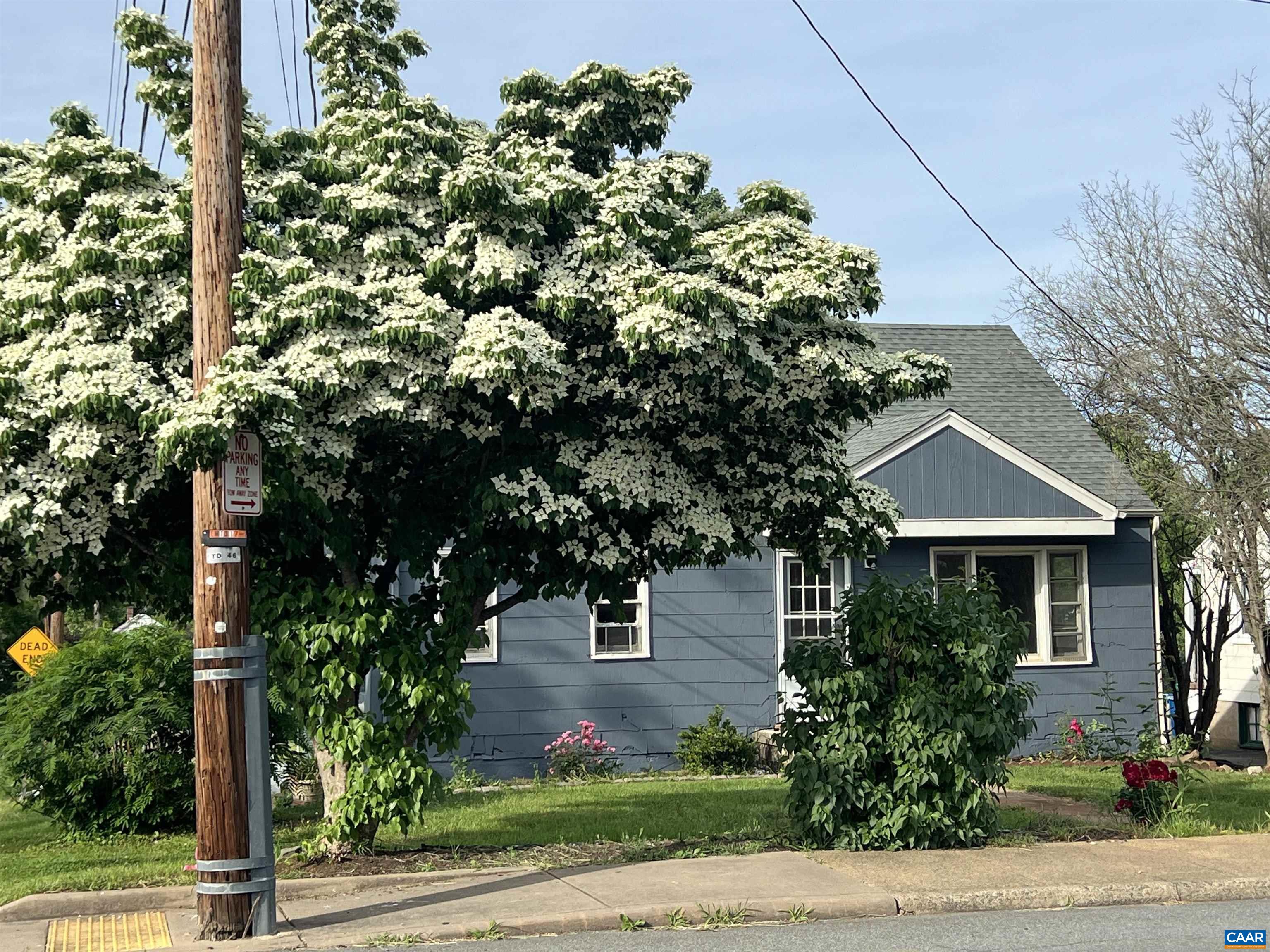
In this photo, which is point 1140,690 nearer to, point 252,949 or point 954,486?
point 954,486

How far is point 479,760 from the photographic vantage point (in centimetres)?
1655

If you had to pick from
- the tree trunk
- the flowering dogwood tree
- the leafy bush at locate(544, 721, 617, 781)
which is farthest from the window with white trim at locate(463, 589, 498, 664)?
the tree trunk

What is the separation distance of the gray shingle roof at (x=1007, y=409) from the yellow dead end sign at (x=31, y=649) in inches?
424

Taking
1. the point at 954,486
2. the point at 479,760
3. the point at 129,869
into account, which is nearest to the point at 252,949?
the point at 129,869

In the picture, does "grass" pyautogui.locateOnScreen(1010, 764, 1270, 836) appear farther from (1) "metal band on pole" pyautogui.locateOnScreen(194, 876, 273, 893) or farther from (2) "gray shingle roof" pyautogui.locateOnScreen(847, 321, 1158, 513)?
(1) "metal band on pole" pyautogui.locateOnScreen(194, 876, 273, 893)

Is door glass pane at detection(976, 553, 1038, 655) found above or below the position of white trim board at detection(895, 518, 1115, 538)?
below

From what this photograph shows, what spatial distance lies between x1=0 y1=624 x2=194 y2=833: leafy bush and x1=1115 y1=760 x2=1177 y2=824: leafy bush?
802cm

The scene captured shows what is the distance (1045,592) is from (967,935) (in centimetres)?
1096

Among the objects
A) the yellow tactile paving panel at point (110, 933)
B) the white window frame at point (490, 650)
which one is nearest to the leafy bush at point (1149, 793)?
the yellow tactile paving panel at point (110, 933)

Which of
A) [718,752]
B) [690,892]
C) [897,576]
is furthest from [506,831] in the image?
[897,576]

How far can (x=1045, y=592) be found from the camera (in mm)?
17969

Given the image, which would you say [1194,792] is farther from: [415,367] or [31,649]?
[31,649]

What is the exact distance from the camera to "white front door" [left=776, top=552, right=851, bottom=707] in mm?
17438

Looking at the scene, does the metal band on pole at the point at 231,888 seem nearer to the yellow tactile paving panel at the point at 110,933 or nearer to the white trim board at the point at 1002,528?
the yellow tactile paving panel at the point at 110,933
